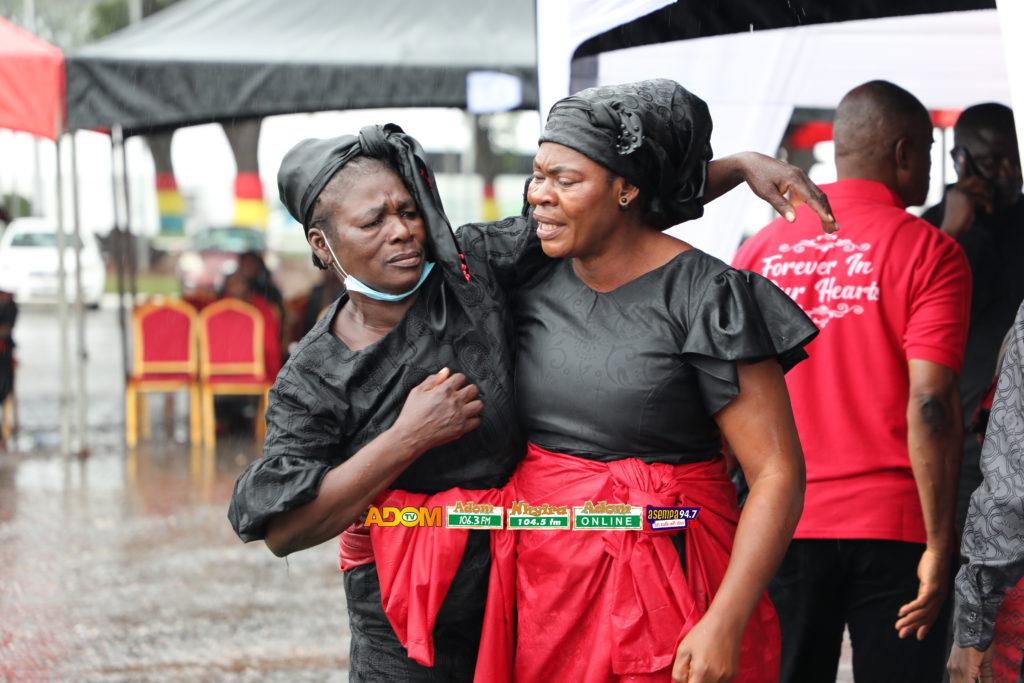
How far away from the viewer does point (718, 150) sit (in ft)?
14.7

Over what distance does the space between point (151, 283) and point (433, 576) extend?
24.4 metres

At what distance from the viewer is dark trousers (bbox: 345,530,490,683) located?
8.18 feet

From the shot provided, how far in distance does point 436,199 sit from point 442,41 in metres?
6.89

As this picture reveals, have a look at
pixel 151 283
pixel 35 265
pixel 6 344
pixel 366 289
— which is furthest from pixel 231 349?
pixel 151 283

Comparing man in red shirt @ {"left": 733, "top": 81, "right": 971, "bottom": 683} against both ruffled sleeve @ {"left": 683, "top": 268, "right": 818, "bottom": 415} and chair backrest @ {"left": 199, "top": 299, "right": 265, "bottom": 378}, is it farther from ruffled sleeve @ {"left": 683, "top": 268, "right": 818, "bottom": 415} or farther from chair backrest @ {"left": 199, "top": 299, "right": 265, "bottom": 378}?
chair backrest @ {"left": 199, "top": 299, "right": 265, "bottom": 378}

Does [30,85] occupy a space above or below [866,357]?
above

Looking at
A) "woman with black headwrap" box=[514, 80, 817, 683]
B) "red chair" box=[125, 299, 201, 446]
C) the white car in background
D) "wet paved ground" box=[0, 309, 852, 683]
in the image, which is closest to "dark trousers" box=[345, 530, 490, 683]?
"woman with black headwrap" box=[514, 80, 817, 683]

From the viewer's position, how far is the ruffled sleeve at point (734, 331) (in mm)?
2229

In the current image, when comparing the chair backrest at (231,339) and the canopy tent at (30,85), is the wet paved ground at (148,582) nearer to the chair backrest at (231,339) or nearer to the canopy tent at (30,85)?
the chair backrest at (231,339)

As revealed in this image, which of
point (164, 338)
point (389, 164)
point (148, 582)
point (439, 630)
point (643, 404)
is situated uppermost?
point (389, 164)

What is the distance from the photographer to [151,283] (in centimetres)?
2556

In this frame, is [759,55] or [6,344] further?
[6,344]

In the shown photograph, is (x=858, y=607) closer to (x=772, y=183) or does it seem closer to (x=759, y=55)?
(x=772, y=183)

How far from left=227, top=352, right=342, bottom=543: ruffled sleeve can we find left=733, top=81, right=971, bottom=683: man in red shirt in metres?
1.41
